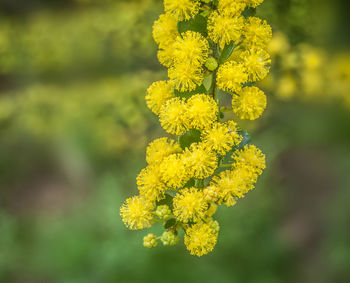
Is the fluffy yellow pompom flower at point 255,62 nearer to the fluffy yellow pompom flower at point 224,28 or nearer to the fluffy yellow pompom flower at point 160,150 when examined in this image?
the fluffy yellow pompom flower at point 224,28

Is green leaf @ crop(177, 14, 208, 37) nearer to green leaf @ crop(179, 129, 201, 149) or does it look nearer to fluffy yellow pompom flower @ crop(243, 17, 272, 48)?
fluffy yellow pompom flower @ crop(243, 17, 272, 48)

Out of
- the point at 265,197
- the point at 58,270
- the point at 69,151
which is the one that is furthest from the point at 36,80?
the point at 265,197

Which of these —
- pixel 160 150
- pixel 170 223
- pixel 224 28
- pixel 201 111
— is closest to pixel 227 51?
pixel 224 28

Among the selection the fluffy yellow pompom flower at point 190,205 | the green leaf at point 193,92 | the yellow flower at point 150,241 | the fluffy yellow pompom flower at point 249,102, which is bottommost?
the fluffy yellow pompom flower at point 190,205

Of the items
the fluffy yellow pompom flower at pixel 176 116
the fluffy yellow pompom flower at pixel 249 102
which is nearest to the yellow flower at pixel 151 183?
the fluffy yellow pompom flower at pixel 176 116

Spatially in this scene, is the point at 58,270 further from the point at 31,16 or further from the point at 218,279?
the point at 31,16

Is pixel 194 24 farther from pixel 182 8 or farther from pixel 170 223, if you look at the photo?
pixel 170 223

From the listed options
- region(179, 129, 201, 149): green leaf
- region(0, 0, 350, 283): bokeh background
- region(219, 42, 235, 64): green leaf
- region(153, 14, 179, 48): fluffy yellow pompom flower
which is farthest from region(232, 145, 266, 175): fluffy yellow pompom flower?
region(0, 0, 350, 283): bokeh background
